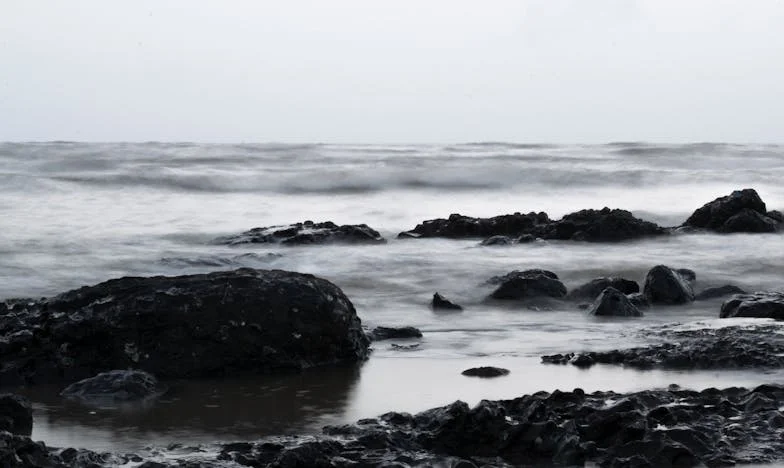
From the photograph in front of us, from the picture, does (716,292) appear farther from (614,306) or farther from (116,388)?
(116,388)

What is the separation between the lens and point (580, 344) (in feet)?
22.1

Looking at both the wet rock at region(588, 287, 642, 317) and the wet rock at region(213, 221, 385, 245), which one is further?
the wet rock at region(213, 221, 385, 245)

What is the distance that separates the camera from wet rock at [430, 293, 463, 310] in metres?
8.65

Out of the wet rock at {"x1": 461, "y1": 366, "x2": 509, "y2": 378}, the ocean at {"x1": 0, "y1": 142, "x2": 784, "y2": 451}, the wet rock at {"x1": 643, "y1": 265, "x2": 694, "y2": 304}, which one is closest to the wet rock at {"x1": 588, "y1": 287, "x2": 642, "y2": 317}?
the ocean at {"x1": 0, "y1": 142, "x2": 784, "y2": 451}

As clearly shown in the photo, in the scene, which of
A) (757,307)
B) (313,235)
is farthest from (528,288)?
(313,235)

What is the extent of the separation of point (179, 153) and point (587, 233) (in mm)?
20096

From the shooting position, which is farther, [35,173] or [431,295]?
[35,173]

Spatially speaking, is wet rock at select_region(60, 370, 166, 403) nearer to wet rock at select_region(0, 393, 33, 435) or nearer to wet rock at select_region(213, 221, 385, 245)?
wet rock at select_region(0, 393, 33, 435)

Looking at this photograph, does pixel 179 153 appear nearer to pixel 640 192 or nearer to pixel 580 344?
pixel 640 192

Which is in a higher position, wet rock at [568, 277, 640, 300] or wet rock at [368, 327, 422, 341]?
wet rock at [568, 277, 640, 300]

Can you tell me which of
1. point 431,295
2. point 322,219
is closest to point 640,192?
point 322,219

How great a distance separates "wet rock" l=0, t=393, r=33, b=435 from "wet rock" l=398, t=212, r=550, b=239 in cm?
917

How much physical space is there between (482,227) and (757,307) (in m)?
6.32

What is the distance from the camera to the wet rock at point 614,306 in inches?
313
